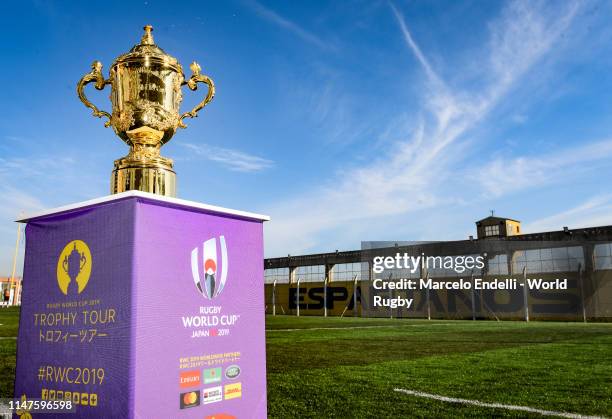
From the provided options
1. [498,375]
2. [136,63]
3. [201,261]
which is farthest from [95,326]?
[498,375]

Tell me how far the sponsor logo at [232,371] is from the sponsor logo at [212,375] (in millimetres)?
51

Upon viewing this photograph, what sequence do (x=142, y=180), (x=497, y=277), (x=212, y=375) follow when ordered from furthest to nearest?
(x=497, y=277) → (x=142, y=180) → (x=212, y=375)

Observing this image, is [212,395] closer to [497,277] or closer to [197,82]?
[197,82]

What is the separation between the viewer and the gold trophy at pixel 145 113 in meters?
2.11

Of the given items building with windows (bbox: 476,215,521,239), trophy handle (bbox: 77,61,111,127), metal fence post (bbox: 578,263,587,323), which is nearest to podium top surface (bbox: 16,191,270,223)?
trophy handle (bbox: 77,61,111,127)

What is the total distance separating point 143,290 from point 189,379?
0.42m

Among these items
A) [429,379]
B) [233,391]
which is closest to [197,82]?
[233,391]

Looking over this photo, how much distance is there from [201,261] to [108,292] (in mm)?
372

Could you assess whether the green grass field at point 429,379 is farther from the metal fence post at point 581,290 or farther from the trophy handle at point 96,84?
the metal fence post at point 581,290

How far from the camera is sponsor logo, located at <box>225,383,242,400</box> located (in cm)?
201

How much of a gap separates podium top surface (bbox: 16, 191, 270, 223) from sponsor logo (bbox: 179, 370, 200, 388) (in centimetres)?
66

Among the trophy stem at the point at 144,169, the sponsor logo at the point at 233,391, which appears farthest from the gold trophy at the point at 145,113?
the sponsor logo at the point at 233,391

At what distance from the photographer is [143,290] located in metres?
1.72

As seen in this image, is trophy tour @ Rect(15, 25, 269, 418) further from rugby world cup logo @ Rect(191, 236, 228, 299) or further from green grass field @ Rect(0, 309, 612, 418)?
green grass field @ Rect(0, 309, 612, 418)
